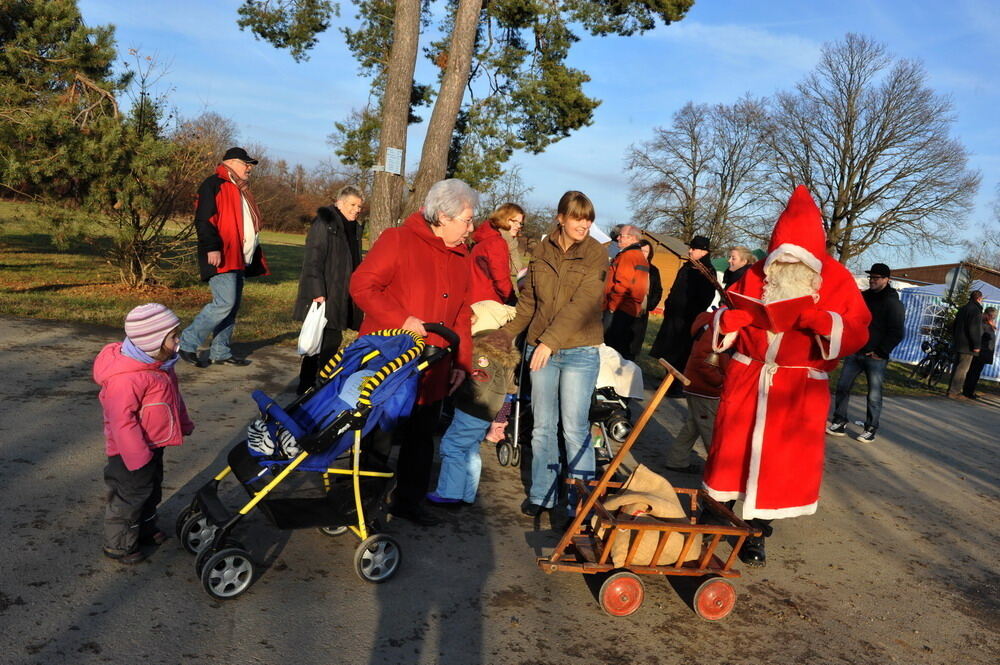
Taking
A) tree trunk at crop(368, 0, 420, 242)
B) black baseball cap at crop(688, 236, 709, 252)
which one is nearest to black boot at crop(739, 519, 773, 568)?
black baseball cap at crop(688, 236, 709, 252)

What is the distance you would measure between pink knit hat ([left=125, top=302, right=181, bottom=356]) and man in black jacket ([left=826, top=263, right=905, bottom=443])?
690 cm

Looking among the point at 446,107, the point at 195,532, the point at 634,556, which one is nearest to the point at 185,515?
the point at 195,532

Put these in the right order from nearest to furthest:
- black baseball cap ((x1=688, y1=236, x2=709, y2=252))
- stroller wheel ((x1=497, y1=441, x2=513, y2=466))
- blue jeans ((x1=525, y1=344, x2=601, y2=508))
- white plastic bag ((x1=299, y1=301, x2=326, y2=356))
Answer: blue jeans ((x1=525, y1=344, x2=601, y2=508)), stroller wheel ((x1=497, y1=441, x2=513, y2=466)), white plastic bag ((x1=299, y1=301, x2=326, y2=356)), black baseball cap ((x1=688, y1=236, x2=709, y2=252))

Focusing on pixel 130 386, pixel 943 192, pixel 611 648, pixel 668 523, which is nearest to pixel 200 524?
pixel 130 386

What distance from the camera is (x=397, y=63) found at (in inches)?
421

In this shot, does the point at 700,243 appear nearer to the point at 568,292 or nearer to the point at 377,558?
the point at 568,292

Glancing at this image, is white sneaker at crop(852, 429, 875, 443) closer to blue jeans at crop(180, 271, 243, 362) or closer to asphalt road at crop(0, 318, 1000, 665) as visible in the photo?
asphalt road at crop(0, 318, 1000, 665)

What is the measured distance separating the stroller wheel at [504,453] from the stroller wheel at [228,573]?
8.89 ft

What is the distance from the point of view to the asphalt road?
2992 millimetres

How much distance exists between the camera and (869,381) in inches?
318

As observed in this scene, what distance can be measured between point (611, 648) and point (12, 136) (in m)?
10.3

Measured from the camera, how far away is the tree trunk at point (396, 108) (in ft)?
34.7

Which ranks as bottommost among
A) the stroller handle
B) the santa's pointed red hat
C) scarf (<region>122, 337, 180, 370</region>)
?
scarf (<region>122, 337, 180, 370</region>)

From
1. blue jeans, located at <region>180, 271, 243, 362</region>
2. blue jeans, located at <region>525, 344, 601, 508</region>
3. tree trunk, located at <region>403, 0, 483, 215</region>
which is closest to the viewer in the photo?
blue jeans, located at <region>525, 344, 601, 508</region>
